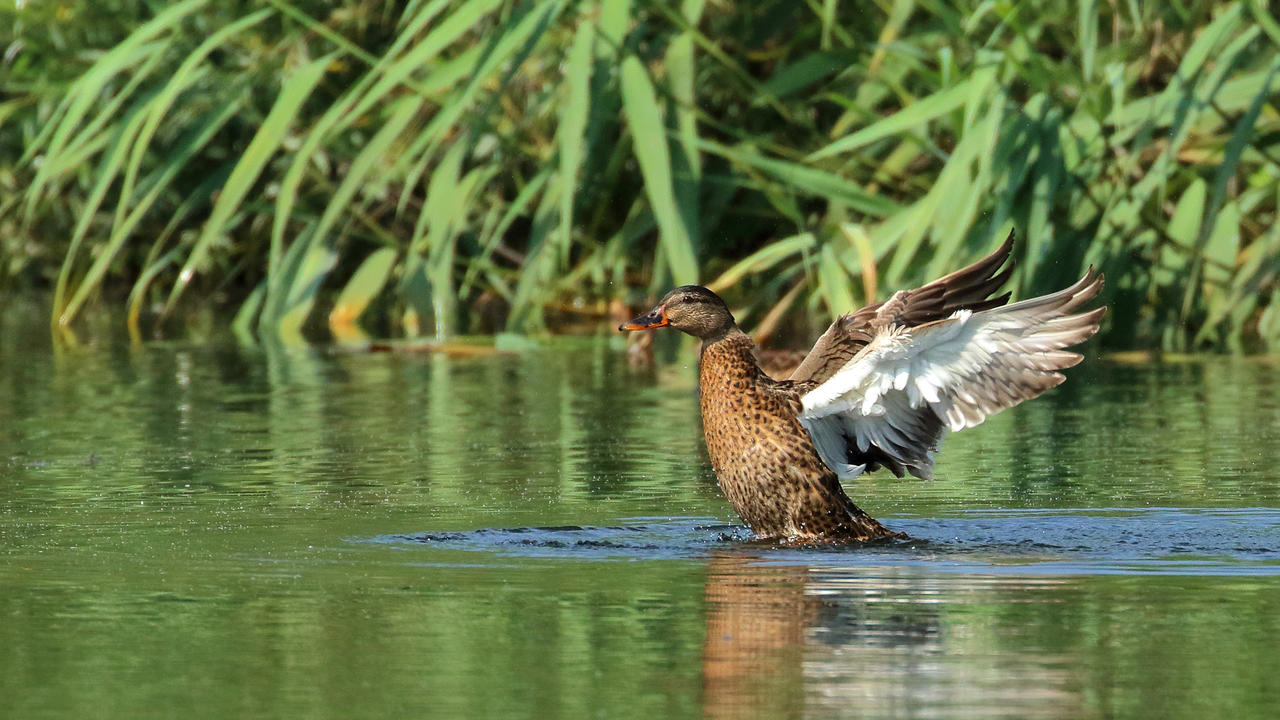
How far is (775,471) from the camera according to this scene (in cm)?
601

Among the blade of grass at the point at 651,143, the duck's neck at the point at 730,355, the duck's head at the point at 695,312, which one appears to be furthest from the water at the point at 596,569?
the blade of grass at the point at 651,143

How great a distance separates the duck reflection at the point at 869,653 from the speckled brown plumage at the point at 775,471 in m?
0.91

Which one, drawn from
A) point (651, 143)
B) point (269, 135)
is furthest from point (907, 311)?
point (269, 135)

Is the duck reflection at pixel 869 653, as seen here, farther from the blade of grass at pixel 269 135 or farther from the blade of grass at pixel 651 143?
the blade of grass at pixel 269 135

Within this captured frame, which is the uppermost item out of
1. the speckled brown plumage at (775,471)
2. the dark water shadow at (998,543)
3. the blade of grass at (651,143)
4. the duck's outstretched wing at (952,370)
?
the blade of grass at (651,143)

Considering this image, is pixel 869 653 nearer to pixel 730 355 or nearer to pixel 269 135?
pixel 730 355

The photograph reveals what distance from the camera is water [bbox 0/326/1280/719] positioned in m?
3.74

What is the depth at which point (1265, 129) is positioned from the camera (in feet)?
32.2

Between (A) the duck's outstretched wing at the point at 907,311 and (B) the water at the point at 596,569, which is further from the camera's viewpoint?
(A) the duck's outstretched wing at the point at 907,311

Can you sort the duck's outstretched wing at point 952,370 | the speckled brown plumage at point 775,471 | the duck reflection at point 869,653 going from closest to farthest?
1. the duck reflection at point 869,653
2. the duck's outstretched wing at point 952,370
3. the speckled brown plumage at point 775,471

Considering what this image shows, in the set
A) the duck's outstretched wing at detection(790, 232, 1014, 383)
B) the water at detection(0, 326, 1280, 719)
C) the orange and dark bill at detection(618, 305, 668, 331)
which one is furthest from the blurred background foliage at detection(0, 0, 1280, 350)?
the orange and dark bill at detection(618, 305, 668, 331)

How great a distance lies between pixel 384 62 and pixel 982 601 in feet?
18.8

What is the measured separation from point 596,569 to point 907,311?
1.63 m

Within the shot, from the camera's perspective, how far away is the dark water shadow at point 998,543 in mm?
5203
